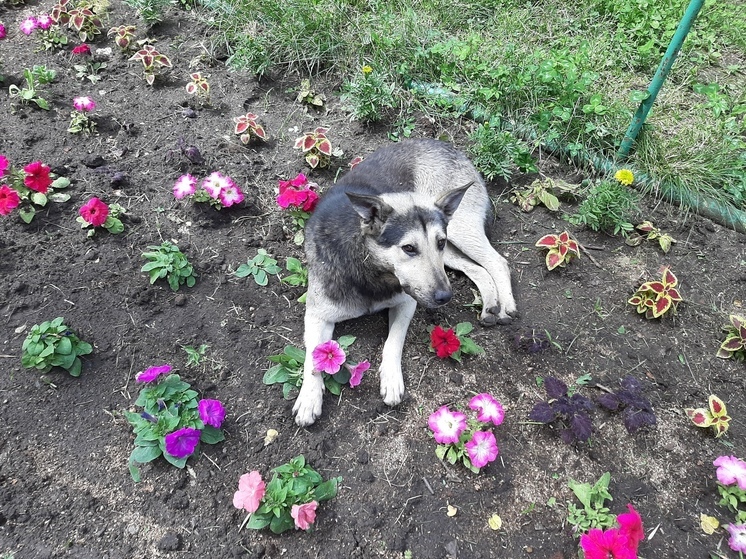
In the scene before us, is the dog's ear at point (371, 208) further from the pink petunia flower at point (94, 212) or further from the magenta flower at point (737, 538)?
the magenta flower at point (737, 538)

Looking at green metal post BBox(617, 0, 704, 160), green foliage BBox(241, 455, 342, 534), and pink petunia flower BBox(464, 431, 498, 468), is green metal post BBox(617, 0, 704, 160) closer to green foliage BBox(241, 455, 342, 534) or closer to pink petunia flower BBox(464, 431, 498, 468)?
pink petunia flower BBox(464, 431, 498, 468)

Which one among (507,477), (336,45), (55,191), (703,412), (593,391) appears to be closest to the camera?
(507,477)

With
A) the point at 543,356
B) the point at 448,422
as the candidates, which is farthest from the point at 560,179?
the point at 448,422

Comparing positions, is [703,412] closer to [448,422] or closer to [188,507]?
[448,422]

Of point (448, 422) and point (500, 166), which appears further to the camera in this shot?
point (500, 166)

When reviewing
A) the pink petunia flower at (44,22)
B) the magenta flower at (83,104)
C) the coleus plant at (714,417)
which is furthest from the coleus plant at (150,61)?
the coleus plant at (714,417)

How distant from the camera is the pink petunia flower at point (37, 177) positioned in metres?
3.27

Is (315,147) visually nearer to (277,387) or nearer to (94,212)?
(94,212)

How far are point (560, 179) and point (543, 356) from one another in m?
1.98

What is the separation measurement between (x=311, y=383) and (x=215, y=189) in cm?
178

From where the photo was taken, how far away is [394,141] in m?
4.64

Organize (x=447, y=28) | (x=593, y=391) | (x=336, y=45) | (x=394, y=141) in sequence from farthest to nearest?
(x=447, y=28) < (x=336, y=45) < (x=394, y=141) < (x=593, y=391)

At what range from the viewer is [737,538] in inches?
90.8

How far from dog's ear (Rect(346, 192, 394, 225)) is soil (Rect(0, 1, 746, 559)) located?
874 mm
